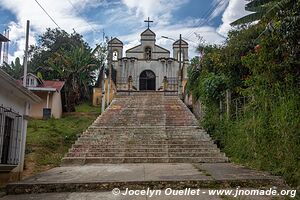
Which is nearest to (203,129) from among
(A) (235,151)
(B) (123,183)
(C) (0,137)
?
(A) (235,151)

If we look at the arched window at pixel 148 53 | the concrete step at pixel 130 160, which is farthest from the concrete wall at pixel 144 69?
the concrete step at pixel 130 160

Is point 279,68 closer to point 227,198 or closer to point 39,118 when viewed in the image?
point 227,198

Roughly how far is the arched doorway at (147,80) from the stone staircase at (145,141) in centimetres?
1840

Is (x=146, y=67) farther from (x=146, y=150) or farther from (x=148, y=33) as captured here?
(x=146, y=150)

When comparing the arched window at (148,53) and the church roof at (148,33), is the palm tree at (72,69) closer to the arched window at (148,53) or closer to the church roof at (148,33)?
the arched window at (148,53)

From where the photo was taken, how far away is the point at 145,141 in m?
11.6

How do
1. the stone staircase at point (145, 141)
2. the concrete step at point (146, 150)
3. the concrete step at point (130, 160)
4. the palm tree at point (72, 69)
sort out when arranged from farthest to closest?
the palm tree at point (72, 69)
the concrete step at point (146, 150)
the stone staircase at point (145, 141)
the concrete step at point (130, 160)

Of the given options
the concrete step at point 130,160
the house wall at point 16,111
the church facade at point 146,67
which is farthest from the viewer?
the church facade at point 146,67

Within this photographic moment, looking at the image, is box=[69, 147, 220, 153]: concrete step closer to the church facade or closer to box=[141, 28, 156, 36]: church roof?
the church facade

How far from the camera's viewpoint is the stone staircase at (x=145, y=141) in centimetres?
990

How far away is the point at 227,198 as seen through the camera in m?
4.75

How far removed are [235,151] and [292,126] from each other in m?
3.80

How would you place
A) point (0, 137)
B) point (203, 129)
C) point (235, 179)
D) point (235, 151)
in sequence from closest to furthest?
1. point (235, 179)
2. point (0, 137)
3. point (235, 151)
4. point (203, 129)

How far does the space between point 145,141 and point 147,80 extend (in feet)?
79.7
